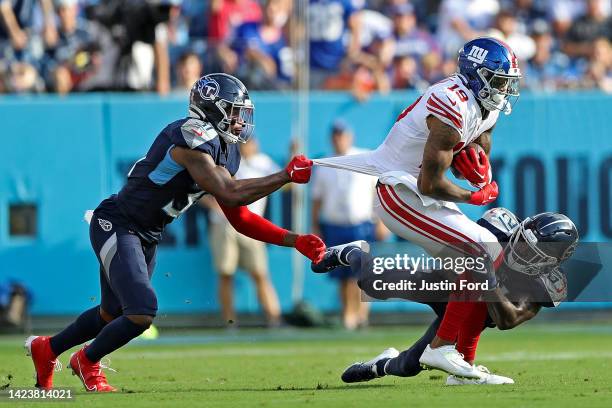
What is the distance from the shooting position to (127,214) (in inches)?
304

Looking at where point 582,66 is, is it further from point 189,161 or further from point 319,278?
point 189,161

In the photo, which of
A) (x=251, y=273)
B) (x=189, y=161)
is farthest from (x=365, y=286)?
(x=251, y=273)

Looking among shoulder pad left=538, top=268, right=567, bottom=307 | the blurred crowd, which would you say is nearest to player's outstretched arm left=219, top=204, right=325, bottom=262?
shoulder pad left=538, top=268, right=567, bottom=307

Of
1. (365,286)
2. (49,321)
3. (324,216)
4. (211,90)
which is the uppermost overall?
(211,90)

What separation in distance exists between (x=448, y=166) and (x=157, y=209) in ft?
5.77

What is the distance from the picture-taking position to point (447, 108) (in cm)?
737

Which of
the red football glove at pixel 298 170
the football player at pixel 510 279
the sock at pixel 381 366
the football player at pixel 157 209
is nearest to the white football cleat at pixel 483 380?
the football player at pixel 510 279

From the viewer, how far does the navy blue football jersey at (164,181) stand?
752cm

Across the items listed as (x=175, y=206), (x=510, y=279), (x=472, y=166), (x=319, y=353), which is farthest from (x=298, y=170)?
(x=319, y=353)

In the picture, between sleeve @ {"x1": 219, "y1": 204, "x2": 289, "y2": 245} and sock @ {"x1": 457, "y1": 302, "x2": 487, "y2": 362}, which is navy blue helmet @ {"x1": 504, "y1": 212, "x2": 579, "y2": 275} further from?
sleeve @ {"x1": 219, "y1": 204, "x2": 289, "y2": 245}

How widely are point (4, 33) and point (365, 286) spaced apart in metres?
7.65

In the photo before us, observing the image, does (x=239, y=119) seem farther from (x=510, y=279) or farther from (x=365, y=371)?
(x=510, y=279)

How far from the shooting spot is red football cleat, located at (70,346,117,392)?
25.2 feet

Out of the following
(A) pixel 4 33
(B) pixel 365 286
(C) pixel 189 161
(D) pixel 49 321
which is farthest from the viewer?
(A) pixel 4 33
